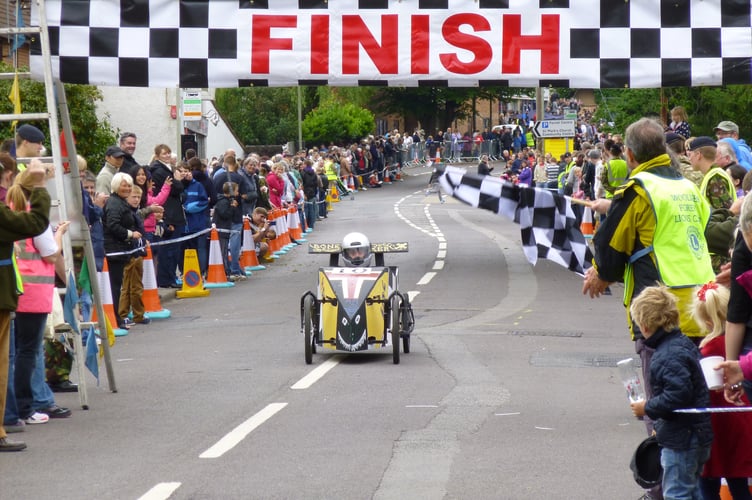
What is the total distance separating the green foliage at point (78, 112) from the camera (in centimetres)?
2628

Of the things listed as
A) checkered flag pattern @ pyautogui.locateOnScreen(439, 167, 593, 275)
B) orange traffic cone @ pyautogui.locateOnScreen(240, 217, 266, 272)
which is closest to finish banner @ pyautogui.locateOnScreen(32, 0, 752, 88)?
orange traffic cone @ pyautogui.locateOnScreen(240, 217, 266, 272)

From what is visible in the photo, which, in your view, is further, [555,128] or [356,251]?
[555,128]

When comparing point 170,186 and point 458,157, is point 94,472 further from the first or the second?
point 458,157

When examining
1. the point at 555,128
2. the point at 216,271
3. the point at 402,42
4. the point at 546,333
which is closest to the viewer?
the point at 546,333

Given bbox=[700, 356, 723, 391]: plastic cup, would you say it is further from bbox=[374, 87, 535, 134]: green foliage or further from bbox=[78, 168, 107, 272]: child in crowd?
bbox=[374, 87, 535, 134]: green foliage

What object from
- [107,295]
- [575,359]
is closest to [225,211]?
Answer: [107,295]

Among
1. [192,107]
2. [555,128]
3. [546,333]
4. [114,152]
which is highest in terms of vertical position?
[192,107]

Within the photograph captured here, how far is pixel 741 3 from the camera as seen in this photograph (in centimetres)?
1716

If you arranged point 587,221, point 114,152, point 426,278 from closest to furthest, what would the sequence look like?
point 114,152 < point 426,278 < point 587,221

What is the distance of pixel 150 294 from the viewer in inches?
649

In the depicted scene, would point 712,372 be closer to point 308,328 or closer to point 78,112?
point 308,328

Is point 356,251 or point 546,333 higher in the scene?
point 356,251

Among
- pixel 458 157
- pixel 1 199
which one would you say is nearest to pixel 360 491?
pixel 1 199

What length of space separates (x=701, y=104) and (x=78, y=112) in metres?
Result: 13.8
